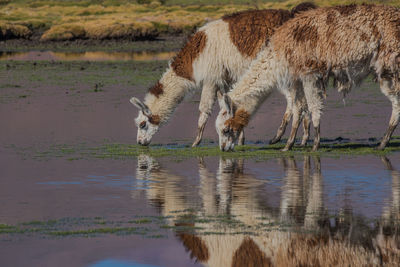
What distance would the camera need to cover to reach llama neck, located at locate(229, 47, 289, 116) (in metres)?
14.7

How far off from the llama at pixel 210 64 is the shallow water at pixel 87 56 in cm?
2596

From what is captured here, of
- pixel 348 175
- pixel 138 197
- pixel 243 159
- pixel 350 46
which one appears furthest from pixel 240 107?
pixel 138 197

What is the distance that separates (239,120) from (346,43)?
211 cm

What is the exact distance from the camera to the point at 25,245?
328 inches

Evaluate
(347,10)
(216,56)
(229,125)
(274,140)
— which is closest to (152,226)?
(229,125)

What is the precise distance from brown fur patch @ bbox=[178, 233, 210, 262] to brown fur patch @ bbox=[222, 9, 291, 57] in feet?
25.2

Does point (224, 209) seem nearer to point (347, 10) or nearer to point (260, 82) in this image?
point (260, 82)

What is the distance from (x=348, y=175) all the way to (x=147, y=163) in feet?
10.5

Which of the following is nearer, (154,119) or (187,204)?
(187,204)

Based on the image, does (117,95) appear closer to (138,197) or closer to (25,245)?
(138,197)

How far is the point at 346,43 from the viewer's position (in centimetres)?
1425

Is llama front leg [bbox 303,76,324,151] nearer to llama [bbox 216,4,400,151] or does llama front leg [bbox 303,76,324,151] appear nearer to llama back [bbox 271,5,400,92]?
llama [bbox 216,4,400,151]

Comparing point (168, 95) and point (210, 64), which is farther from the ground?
point (210, 64)

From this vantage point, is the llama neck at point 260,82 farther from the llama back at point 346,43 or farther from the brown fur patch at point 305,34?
the brown fur patch at point 305,34
